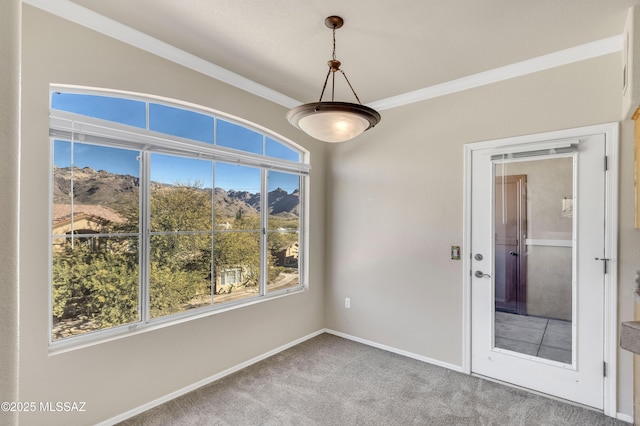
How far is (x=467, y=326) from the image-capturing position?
3.15m

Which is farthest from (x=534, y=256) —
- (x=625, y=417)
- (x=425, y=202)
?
(x=625, y=417)

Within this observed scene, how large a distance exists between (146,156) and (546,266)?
3.48 meters

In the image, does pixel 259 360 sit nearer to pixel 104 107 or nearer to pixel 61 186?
pixel 61 186

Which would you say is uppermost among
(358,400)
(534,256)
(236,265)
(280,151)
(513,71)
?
(513,71)

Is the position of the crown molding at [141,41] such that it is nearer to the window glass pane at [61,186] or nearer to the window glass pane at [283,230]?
the window glass pane at [61,186]

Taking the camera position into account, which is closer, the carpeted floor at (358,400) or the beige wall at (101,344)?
the beige wall at (101,344)

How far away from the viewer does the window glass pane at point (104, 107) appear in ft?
7.23

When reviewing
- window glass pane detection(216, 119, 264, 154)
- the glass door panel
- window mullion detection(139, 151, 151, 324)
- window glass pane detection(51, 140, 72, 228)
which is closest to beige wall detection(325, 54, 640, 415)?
the glass door panel

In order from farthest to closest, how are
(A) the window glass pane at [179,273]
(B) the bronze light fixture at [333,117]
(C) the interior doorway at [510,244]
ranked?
(C) the interior doorway at [510,244] < (A) the window glass pane at [179,273] < (B) the bronze light fixture at [333,117]

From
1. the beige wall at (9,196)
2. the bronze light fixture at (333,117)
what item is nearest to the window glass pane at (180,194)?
the bronze light fixture at (333,117)

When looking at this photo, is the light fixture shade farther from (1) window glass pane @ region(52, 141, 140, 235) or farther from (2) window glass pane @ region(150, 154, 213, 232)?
(1) window glass pane @ region(52, 141, 140, 235)

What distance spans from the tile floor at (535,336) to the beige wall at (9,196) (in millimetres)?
3344

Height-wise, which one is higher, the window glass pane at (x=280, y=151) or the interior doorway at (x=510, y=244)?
the window glass pane at (x=280, y=151)

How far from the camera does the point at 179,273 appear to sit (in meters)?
2.82
